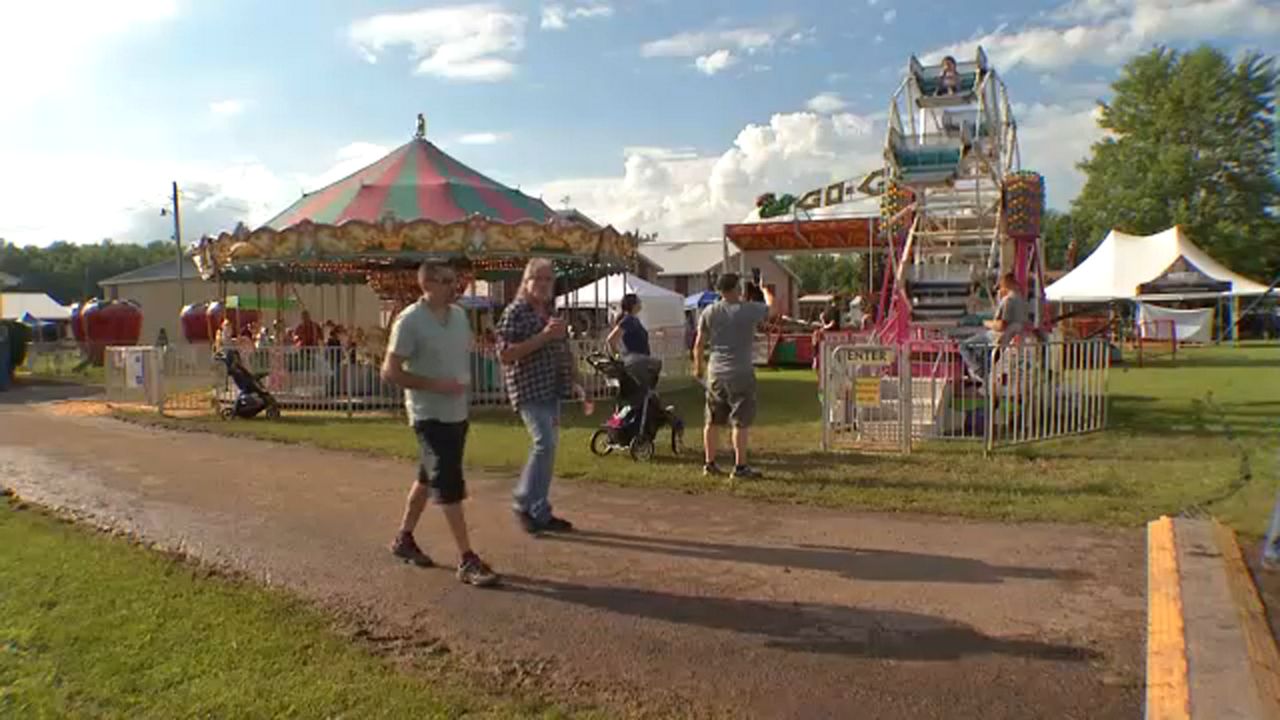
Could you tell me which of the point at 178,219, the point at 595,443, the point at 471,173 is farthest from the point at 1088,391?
the point at 178,219

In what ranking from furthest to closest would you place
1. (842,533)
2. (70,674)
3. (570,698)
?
(842,533), (70,674), (570,698)

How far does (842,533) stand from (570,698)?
305 cm

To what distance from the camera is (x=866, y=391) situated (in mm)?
9797

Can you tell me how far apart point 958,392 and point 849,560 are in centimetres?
550

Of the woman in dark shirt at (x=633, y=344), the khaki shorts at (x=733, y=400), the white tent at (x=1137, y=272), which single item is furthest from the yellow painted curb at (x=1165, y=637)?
the white tent at (x=1137, y=272)

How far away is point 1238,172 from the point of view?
46.9 meters

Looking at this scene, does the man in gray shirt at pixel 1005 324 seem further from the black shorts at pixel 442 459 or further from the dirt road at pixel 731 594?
the black shorts at pixel 442 459

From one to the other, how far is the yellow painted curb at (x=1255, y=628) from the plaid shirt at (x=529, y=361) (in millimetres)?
4004

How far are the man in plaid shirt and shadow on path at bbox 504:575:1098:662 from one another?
1.18 metres

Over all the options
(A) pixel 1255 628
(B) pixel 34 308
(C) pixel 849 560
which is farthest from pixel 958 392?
(B) pixel 34 308

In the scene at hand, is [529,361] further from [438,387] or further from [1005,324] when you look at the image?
[1005,324]

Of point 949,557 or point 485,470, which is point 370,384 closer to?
point 485,470

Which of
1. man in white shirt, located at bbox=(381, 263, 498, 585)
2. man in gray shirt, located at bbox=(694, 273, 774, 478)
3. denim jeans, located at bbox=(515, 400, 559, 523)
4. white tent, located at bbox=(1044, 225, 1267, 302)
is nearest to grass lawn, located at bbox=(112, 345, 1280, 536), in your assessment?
man in gray shirt, located at bbox=(694, 273, 774, 478)

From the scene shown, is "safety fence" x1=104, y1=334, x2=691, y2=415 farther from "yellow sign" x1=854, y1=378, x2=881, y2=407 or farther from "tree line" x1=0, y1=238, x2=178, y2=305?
"tree line" x1=0, y1=238, x2=178, y2=305
